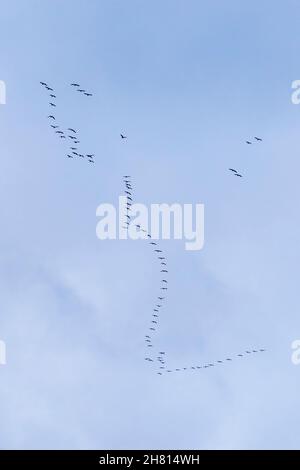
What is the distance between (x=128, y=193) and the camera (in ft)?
579
